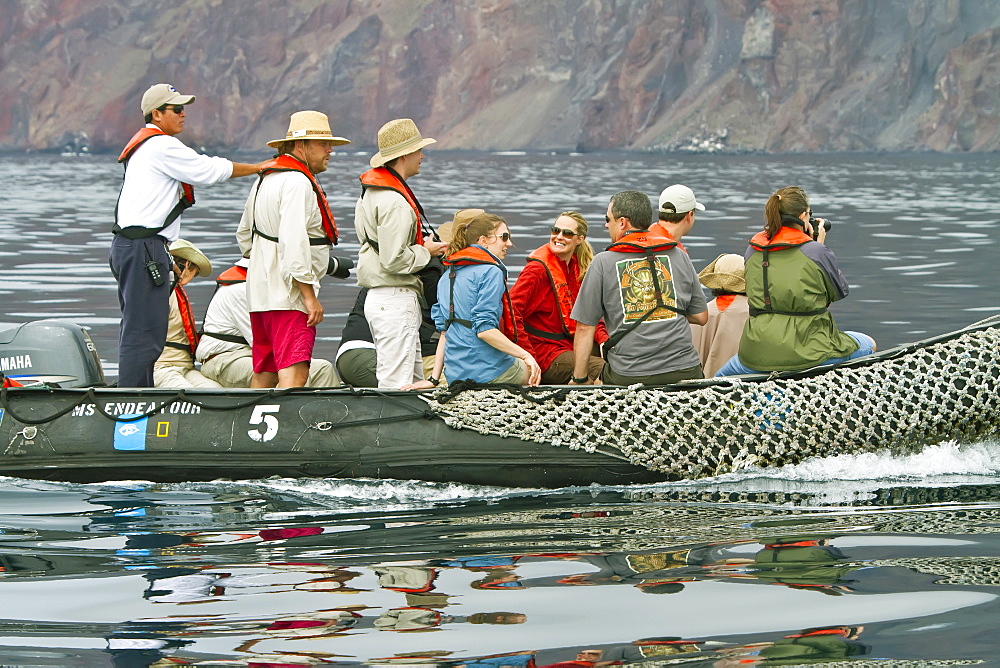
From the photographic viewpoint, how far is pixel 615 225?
8.24 m

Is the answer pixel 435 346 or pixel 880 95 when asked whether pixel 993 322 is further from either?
pixel 880 95

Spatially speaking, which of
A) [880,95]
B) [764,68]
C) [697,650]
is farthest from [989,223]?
[764,68]

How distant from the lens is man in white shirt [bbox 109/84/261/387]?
8766mm

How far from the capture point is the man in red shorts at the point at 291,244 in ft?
28.0

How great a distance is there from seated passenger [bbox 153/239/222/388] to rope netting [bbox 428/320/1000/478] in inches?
80.2

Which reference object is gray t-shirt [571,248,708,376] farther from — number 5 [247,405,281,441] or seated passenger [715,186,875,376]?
number 5 [247,405,281,441]

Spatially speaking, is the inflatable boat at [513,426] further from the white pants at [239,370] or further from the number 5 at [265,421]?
the white pants at [239,370]

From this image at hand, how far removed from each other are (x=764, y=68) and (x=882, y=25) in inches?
522

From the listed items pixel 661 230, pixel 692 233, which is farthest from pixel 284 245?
pixel 692 233

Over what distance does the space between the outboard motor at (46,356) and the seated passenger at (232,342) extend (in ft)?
2.76

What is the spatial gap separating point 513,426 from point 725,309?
1.93 metres

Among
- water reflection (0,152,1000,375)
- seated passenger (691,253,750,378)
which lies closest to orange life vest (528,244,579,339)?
seated passenger (691,253,750,378)

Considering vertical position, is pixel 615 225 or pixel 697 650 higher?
pixel 615 225

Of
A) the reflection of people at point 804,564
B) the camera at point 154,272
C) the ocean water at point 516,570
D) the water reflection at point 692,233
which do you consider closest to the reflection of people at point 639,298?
the ocean water at point 516,570
